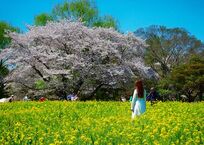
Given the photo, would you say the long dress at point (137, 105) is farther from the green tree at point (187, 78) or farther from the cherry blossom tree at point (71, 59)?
the green tree at point (187, 78)

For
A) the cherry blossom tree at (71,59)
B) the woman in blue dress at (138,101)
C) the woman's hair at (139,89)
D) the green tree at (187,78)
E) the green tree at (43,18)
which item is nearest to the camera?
the woman's hair at (139,89)

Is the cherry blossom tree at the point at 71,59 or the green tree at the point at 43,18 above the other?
the green tree at the point at 43,18

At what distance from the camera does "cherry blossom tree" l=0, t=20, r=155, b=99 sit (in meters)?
37.8

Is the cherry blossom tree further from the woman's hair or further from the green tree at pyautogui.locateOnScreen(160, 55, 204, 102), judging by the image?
the woman's hair

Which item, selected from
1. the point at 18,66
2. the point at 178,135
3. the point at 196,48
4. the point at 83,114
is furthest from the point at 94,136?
the point at 196,48

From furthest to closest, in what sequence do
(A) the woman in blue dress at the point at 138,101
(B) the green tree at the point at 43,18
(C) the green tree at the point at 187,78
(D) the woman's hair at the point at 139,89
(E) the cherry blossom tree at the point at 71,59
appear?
1. (B) the green tree at the point at 43,18
2. (C) the green tree at the point at 187,78
3. (E) the cherry blossom tree at the point at 71,59
4. (A) the woman in blue dress at the point at 138,101
5. (D) the woman's hair at the point at 139,89

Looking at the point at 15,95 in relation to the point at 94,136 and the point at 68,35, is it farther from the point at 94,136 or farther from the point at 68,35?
the point at 94,136

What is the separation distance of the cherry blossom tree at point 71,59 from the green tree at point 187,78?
10.2 metres

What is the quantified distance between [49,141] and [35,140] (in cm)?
72

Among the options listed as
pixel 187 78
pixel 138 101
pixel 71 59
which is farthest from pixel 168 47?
pixel 138 101

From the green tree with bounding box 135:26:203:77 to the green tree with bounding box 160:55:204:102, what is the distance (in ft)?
26.6

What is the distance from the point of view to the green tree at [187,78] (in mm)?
49156

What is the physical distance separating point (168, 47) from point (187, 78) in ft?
37.9

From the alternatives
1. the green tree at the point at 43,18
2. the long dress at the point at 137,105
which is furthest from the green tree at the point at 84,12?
the long dress at the point at 137,105
